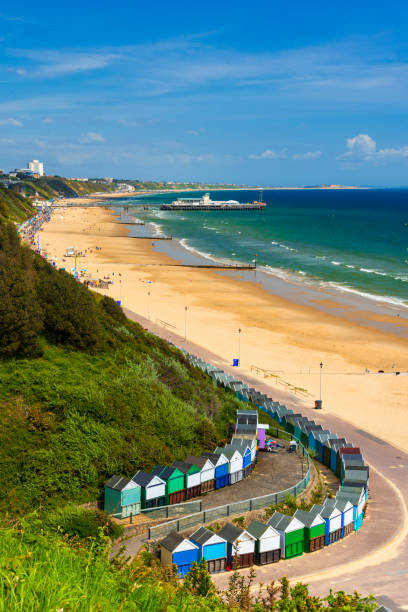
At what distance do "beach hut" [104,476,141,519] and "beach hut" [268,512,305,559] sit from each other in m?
4.42

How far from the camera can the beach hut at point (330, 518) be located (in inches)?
686

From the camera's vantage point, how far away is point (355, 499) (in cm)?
1895

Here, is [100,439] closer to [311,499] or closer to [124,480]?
[124,480]

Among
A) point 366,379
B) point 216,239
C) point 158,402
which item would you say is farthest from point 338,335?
point 216,239

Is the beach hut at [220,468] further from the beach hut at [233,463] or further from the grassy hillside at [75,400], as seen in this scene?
the grassy hillside at [75,400]

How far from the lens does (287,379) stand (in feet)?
119

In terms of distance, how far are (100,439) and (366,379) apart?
76.7 ft

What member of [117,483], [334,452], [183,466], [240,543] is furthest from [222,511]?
[334,452]

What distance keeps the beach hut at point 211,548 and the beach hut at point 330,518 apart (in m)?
3.42

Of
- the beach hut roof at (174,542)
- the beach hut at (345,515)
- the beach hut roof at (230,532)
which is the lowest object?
the beach hut at (345,515)

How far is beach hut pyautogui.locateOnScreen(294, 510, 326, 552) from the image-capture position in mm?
16953

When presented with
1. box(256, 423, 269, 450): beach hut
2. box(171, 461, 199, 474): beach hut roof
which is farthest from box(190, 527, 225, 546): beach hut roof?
box(256, 423, 269, 450): beach hut

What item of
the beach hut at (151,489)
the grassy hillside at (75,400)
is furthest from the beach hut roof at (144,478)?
the grassy hillside at (75,400)

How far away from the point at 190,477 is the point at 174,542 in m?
3.07
